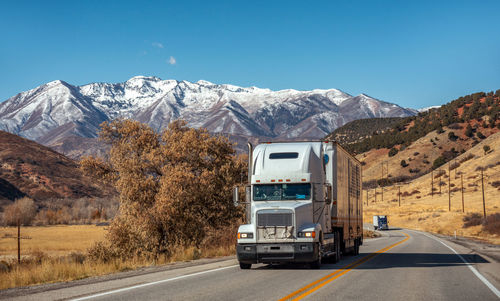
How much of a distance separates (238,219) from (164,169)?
17.5 feet

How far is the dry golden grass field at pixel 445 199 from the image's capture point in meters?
79.2

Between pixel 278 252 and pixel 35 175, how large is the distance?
378ft

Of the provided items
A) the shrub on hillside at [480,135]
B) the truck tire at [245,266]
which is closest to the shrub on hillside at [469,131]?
the shrub on hillside at [480,135]

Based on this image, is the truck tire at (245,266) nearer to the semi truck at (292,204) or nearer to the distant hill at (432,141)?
the semi truck at (292,204)

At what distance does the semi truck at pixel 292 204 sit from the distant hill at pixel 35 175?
93679 mm

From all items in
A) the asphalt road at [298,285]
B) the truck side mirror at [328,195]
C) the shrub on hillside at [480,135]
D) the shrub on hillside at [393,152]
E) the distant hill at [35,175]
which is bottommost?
the asphalt road at [298,285]

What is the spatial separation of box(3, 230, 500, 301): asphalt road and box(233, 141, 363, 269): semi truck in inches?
25.7

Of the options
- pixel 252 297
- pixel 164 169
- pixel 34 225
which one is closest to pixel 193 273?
pixel 252 297

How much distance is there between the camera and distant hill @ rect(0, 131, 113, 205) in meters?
111

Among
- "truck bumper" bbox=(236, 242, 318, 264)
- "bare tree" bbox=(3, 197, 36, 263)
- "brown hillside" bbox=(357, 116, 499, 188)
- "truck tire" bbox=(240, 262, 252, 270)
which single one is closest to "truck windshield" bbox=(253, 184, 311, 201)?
"truck bumper" bbox=(236, 242, 318, 264)

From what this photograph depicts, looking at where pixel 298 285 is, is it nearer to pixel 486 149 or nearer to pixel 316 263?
pixel 316 263

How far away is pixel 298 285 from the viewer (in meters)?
13.2

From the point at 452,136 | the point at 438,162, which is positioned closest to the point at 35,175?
the point at 438,162

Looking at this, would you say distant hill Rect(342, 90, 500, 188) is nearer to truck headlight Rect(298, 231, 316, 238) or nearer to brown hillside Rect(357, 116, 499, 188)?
brown hillside Rect(357, 116, 499, 188)
